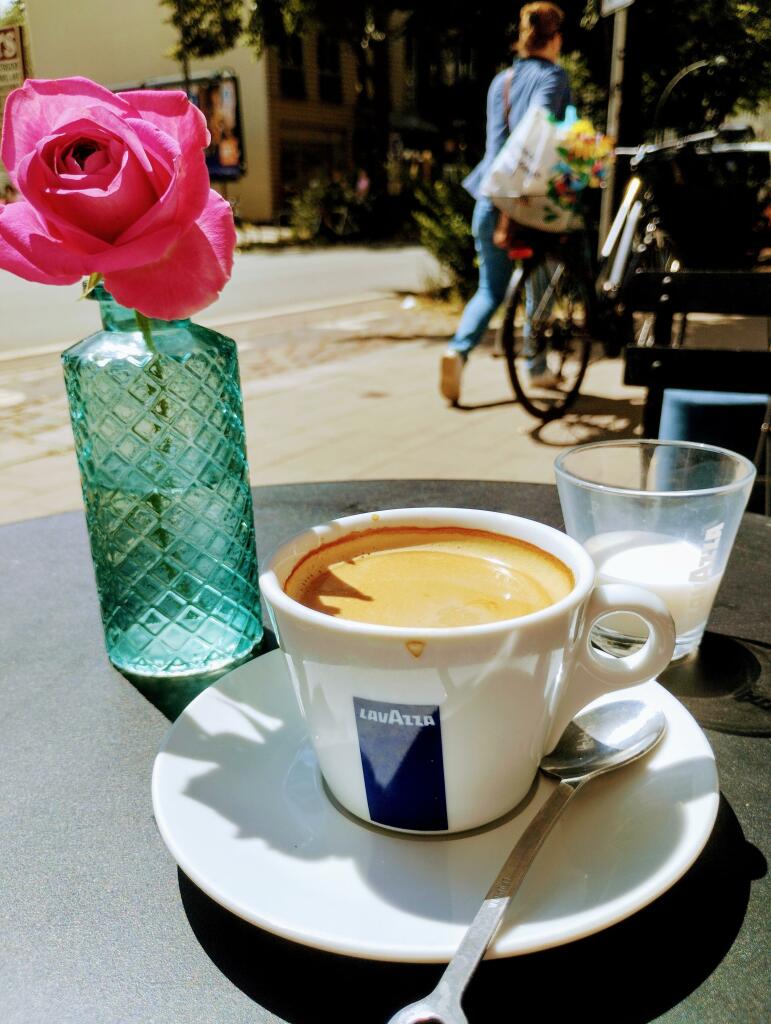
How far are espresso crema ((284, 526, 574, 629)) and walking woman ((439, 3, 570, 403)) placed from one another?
13.1 ft

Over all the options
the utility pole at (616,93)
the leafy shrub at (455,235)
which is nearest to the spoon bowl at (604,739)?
the utility pole at (616,93)

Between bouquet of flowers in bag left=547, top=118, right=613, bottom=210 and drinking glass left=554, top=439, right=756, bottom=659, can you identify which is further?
bouquet of flowers in bag left=547, top=118, right=613, bottom=210

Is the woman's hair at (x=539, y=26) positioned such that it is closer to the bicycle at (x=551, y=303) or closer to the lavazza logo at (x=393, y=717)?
the bicycle at (x=551, y=303)

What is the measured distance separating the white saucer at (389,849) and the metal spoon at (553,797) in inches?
0.4

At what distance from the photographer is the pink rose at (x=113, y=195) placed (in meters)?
0.64

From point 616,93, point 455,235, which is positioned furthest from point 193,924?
point 455,235

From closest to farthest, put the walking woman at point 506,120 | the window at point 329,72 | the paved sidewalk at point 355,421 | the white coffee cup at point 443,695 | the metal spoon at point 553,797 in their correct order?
1. the metal spoon at point 553,797
2. the white coffee cup at point 443,695
3. the paved sidewalk at point 355,421
4. the walking woman at point 506,120
5. the window at point 329,72

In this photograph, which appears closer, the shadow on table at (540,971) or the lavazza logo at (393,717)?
the shadow on table at (540,971)

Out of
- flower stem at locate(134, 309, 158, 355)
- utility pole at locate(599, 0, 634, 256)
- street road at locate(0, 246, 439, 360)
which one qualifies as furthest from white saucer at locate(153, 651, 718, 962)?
utility pole at locate(599, 0, 634, 256)

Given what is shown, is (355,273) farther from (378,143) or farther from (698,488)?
(698,488)

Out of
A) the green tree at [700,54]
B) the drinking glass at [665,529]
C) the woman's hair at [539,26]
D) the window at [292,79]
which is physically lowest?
the drinking glass at [665,529]

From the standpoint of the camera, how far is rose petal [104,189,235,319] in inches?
26.7

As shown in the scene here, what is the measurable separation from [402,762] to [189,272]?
16.6 inches

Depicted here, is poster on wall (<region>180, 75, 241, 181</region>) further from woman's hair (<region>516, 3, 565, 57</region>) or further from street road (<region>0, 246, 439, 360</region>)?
street road (<region>0, 246, 439, 360</region>)
